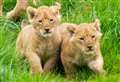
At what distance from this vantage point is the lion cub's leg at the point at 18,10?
10.6 meters

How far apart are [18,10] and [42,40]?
1.70 meters

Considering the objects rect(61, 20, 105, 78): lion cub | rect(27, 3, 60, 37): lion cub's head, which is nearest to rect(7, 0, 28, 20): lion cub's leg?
rect(27, 3, 60, 37): lion cub's head

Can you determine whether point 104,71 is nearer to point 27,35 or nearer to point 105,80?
point 105,80

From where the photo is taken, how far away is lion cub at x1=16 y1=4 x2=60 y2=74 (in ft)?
29.2

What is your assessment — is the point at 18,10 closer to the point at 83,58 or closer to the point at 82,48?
the point at 83,58

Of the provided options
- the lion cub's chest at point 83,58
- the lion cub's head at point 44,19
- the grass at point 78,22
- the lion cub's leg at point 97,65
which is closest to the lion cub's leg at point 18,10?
the grass at point 78,22

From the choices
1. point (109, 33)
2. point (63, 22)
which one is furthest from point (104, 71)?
point (63, 22)

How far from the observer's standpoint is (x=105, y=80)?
845 centimetres

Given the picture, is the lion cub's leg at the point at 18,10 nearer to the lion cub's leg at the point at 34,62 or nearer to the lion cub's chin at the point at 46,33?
the lion cub's leg at the point at 34,62

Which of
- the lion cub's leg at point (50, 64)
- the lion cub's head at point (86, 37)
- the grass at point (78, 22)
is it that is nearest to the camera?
the grass at point (78, 22)

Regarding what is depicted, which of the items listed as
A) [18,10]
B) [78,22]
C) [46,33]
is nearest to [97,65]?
[46,33]

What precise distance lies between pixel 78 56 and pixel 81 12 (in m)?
1.65

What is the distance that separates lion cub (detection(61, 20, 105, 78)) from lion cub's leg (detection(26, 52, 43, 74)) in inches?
15.3

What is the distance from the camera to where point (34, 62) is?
9055 mm
